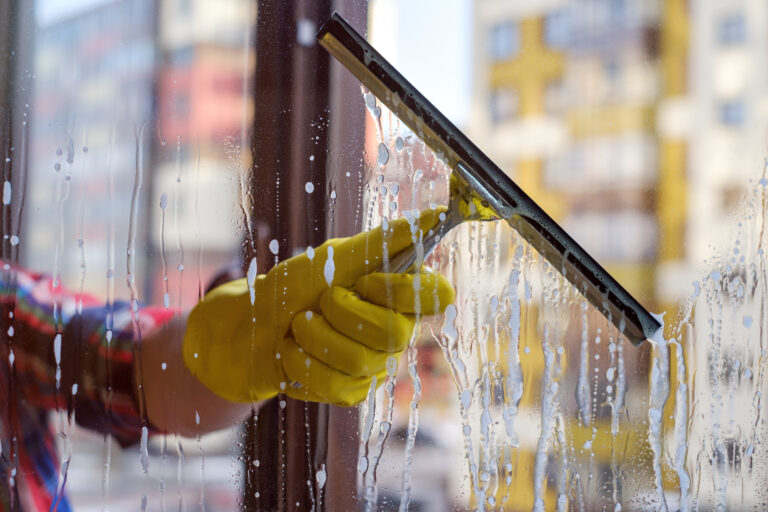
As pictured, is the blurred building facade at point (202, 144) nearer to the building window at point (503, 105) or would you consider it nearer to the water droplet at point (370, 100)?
the water droplet at point (370, 100)

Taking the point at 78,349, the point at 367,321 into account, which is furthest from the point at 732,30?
the point at 78,349

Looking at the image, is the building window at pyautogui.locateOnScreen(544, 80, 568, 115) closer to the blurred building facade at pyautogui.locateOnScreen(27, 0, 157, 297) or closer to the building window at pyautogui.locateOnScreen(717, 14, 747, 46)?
the building window at pyautogui.locateOnScreen(717, 14, 747, 46)

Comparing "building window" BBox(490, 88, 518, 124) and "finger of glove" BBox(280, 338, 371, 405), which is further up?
"building window" BBox(490, 88, 518, 124)

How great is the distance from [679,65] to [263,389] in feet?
1.64

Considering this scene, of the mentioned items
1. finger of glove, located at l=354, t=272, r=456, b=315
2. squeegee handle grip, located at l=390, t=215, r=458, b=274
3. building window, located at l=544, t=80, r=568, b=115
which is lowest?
finger of glove, located at l=354, t=272, r=456, b=315

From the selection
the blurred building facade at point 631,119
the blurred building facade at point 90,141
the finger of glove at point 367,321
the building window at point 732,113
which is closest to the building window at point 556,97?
the blurred building facade at point 631,119

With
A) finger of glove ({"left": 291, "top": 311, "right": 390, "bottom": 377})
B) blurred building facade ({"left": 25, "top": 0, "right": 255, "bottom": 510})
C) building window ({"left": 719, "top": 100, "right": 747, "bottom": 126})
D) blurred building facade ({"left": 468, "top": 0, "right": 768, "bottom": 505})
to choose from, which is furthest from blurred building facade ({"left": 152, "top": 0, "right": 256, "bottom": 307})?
building window ({"left": 719, "top": 100, "right": 747, "bottom": 126})

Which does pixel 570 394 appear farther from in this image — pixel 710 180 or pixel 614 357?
pixel 710 180

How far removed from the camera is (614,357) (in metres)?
0.61

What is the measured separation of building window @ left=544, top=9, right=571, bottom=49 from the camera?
0.65 meters

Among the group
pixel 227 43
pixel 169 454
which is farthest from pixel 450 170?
pixel 169 454

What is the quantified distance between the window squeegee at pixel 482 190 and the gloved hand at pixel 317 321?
0.06 m

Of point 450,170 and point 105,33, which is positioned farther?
point 105,33

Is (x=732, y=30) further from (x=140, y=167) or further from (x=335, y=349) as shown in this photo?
(x=140, y=167)
